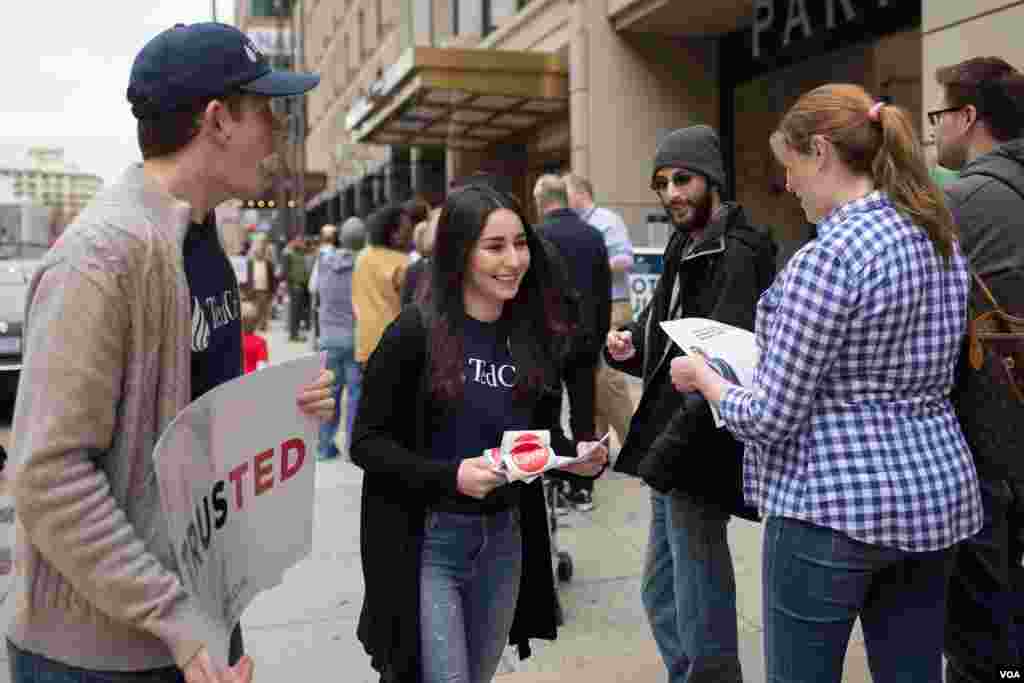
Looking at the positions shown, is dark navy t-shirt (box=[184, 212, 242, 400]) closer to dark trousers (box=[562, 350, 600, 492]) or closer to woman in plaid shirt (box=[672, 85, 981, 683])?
woman in plaid shirt (box=[672, 85, 981, 683])

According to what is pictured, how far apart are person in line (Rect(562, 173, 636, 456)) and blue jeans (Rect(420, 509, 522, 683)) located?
369cm

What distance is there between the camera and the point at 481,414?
8.72 feet

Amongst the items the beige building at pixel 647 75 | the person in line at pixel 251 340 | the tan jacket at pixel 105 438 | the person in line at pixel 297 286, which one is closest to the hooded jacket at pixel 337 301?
the person in line at pixel 251 340

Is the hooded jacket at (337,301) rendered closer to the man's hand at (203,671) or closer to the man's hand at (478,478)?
the man's hand at (478,478)

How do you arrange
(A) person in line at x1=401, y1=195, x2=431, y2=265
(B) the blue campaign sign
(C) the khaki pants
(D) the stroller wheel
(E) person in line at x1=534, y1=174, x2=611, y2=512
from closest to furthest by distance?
1. (D) the stroller wheel
2. (E) person in line at x1=534, y1=174, x2=611, y2=512
3. (C) the khaki pants
4. (A) person in line at x1=401, y1=195, x2=431, y2=265
5. (B) the blue campaign sign

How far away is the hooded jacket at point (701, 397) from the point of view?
3.03 metres

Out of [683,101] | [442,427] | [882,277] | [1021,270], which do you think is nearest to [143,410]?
[442,427]

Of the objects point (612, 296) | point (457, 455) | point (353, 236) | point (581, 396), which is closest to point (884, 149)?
point (457, 455)

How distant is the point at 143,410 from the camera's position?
1.61 meters

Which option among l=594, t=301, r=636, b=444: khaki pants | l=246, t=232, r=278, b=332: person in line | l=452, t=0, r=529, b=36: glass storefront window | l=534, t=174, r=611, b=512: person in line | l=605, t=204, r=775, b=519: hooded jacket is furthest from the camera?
l=452, t=0, r=529, b=36: glass storefront window

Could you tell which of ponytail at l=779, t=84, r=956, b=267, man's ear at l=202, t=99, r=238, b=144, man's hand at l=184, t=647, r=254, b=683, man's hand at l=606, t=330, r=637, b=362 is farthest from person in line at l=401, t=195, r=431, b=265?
man's hand at l=184, t=647, r=254, b=683

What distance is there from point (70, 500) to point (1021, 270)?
2806mm

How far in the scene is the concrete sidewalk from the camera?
417cm

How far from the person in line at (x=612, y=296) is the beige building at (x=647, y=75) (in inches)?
98.6
